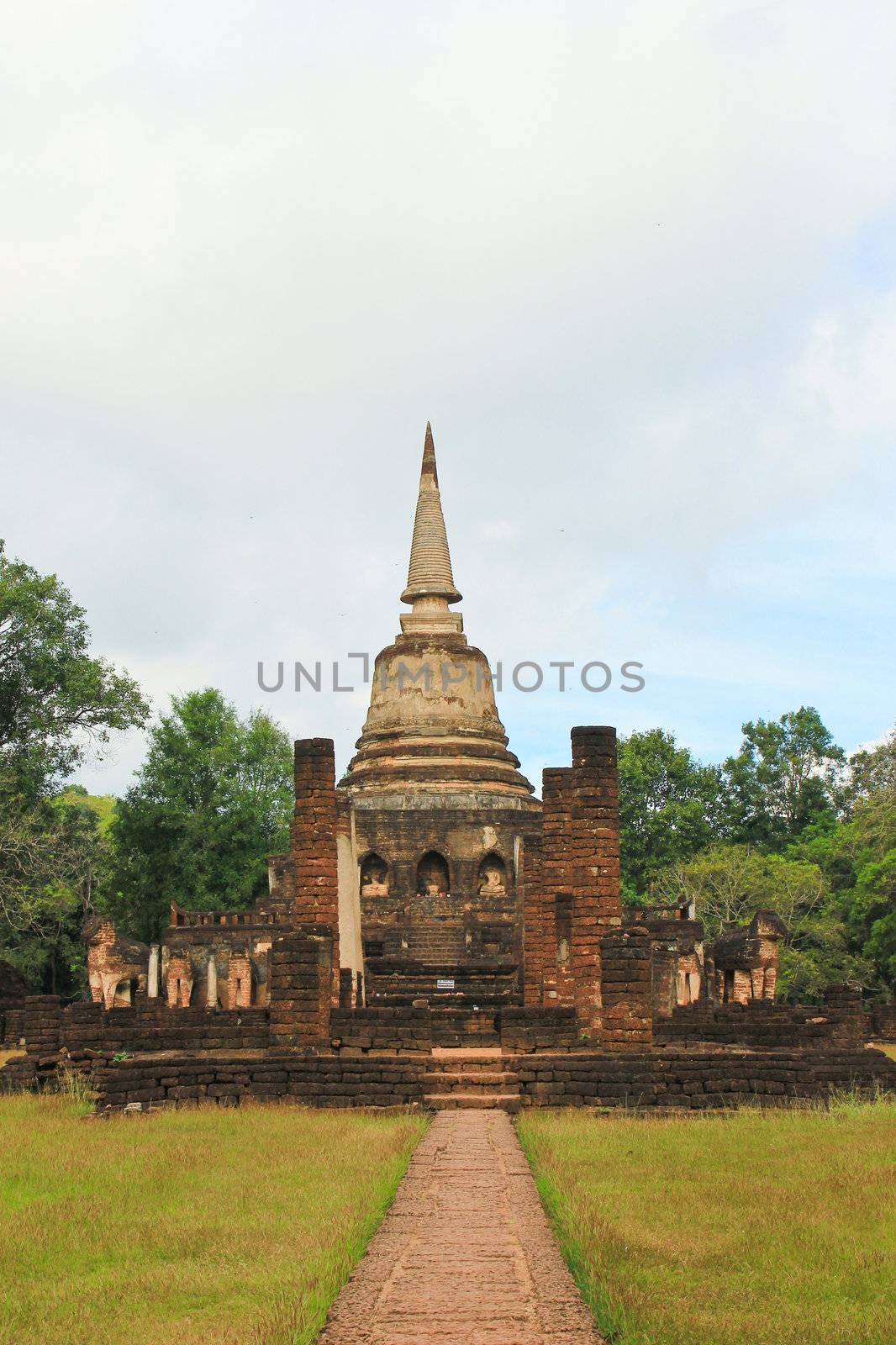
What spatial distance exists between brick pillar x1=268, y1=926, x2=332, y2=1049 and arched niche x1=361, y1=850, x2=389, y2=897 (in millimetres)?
15709

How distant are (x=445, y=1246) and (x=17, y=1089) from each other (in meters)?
10.0

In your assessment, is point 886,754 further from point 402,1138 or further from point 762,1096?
point 402,1138

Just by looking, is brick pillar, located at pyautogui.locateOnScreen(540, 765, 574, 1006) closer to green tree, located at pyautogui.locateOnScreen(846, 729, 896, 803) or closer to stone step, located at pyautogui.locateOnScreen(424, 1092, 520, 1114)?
stone step, located at pyautogui.locateOnScreen(424, 1092, 520, 1114)

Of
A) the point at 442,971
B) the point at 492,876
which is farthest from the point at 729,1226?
the point at 492,876

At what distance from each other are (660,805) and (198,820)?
16.5 meters

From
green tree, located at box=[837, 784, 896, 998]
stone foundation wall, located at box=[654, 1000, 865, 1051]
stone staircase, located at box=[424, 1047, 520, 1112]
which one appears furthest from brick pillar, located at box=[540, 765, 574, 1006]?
green tree, located at box=[837, 784, 896, 998]

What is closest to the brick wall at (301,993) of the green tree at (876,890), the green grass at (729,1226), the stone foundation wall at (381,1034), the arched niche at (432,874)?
the stone foundation wall at (381,1034)

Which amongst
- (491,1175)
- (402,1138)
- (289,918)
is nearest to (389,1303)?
(491,1175)

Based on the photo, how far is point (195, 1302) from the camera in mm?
6066

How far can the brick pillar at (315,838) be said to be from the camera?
17.3m

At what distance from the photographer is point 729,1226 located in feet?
24.8

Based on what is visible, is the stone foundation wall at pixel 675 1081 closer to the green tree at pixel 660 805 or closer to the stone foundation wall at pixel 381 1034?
the stone foundation wall at pixel 381 1034

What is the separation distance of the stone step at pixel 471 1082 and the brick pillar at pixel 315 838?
2.87 m

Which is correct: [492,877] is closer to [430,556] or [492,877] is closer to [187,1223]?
[430,556]
